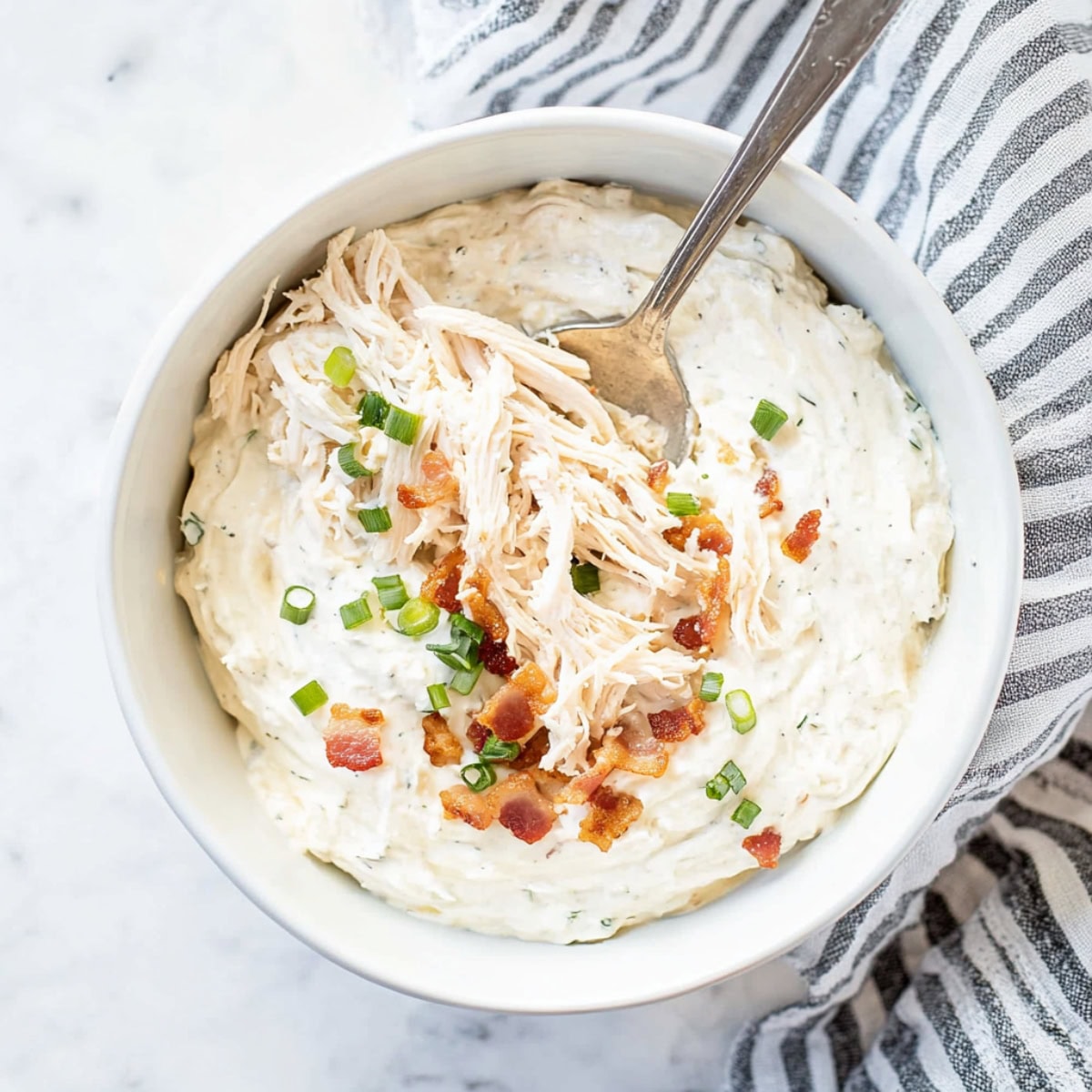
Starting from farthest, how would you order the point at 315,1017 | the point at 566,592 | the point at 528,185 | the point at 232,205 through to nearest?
the point at 315,1017
the point at 232,205
the point at 528,185
the point at 566,592

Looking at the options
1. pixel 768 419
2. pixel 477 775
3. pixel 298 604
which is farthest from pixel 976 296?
pixel 298 604

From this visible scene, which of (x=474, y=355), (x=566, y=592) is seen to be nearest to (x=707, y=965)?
(x=566, y=592)

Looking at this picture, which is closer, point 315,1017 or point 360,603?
point 360,603

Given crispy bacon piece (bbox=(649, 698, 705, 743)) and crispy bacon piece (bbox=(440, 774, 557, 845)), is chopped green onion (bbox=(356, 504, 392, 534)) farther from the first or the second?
crispy bacon piece (bbox=(649, 698, 705, 743))

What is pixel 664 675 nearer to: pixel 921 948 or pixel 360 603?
pixel 360 603

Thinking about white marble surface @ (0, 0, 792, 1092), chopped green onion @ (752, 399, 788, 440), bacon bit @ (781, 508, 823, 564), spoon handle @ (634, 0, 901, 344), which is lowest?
white marble surface @ (0, 0, 792, 1092)

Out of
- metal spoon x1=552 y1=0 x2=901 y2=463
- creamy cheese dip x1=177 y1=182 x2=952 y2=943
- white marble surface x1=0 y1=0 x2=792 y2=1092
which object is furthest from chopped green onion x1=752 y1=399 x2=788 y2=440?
white marble surface x1=0 y1=0 x2=792 y2=1092
